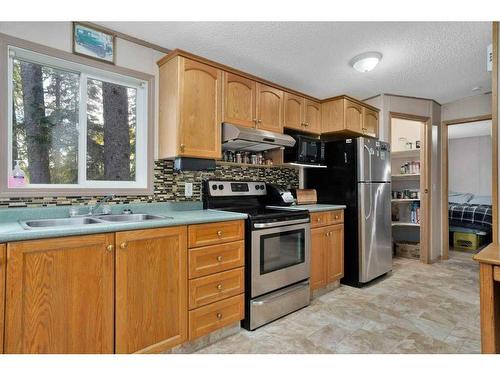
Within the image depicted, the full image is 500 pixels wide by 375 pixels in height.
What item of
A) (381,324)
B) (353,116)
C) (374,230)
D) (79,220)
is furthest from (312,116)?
(79,220)

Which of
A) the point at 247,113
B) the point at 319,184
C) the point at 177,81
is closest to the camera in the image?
the point at 177,81

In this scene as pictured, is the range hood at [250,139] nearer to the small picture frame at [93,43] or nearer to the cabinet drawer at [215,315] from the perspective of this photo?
the small picture frame at [93,43]

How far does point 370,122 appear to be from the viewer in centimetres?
359

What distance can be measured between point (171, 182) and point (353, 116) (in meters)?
2.25

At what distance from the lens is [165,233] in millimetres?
1702

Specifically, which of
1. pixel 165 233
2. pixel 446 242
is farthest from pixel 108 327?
pixel 446 242

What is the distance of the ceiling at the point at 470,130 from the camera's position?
5446mm

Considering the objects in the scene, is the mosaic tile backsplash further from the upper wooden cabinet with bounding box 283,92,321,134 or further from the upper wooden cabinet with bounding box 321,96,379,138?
the upper wooden cabinet with bounding box 321,96,379,138

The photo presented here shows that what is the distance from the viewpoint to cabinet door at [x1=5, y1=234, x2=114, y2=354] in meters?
1.24

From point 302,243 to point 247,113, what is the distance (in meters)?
1.29

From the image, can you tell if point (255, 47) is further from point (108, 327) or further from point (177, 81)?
point (108, 327)

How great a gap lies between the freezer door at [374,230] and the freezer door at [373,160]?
3.6 inches

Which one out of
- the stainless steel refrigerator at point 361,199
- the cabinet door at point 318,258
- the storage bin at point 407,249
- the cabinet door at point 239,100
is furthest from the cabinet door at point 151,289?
the storage bin at point 407,249

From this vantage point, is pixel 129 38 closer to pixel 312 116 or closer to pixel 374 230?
pixel 312 116
